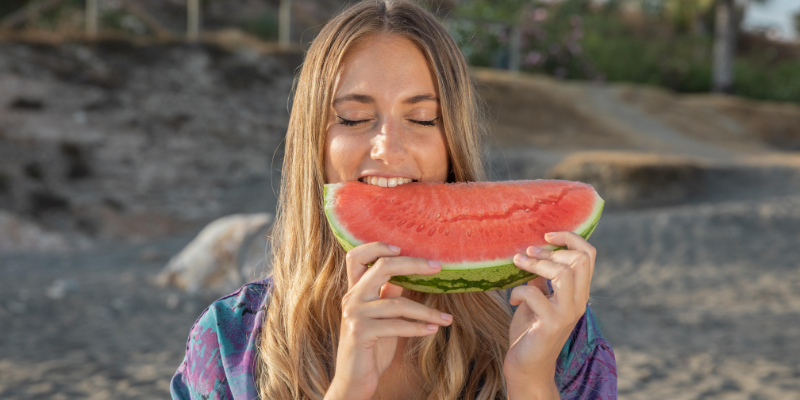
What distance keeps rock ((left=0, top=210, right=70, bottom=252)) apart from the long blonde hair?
8416mm

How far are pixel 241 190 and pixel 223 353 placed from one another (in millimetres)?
9931

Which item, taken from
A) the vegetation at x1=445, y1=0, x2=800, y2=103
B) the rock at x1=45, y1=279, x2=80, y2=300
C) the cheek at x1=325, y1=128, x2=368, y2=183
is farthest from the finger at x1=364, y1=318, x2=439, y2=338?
the vegetation at x1=445, y1=0, x2=800, y2=103

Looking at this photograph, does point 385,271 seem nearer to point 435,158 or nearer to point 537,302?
point 537,302

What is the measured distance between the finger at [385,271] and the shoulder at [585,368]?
599 mm

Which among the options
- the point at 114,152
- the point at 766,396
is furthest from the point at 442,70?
the point at 114,152

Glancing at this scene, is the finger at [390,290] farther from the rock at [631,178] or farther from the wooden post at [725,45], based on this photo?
the wooden post at [725,45]

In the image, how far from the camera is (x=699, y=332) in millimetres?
6094

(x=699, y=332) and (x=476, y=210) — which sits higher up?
(x=476, y=210)

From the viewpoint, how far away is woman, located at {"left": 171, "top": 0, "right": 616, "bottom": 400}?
5.51 ft

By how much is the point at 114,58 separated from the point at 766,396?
12.3 meters

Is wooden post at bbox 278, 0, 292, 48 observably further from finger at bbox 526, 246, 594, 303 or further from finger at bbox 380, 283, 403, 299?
finger at bbox 526, 246, 594, 303

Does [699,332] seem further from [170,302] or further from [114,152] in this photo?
[114,152]

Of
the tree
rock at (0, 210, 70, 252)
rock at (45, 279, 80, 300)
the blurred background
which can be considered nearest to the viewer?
the blurred background

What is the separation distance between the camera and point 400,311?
1.38 metres
